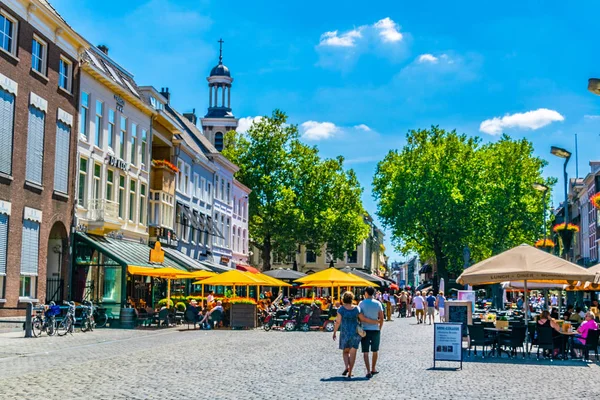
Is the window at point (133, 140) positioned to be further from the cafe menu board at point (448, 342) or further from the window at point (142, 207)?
the cafe menu board at point (448, 342)

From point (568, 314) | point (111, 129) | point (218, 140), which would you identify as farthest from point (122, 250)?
point (218, 140)

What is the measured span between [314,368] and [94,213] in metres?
20.0

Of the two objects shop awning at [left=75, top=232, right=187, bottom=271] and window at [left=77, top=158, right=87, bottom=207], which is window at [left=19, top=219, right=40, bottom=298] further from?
window at [left=77, top=158, right=87, bottom=207]

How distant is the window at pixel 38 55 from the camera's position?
94.6 feet

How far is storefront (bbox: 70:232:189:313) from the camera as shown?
106 feet

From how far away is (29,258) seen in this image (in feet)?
94.2

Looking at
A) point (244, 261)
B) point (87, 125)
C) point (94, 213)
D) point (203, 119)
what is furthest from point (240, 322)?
point (203, 119)

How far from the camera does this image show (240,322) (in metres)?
33.3

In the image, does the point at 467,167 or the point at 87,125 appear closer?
the point at 87,125

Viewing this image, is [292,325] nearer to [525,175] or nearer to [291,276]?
[291,276]

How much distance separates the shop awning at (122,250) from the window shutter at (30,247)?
3223 mm

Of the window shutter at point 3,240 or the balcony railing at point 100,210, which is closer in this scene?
the window shutter at point 3,240

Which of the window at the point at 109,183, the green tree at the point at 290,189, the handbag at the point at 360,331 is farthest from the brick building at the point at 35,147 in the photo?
the green tree at the point at 290,189

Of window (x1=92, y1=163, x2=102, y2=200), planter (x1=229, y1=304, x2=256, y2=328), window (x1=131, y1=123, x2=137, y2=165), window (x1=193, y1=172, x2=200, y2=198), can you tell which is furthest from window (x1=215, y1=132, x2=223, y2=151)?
planter (x1=229, y1=304, x2=256, y2=328)
